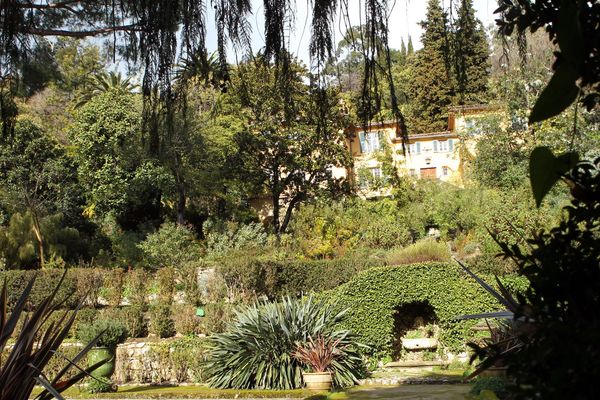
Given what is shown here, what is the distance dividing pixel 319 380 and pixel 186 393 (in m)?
2.11

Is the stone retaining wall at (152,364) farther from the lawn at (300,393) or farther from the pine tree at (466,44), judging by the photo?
the pine tree at (466,44)

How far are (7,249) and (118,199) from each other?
20.7ft

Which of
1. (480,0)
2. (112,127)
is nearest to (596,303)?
(480,0)

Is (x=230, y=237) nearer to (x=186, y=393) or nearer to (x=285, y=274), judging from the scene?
(x=285, y=274)

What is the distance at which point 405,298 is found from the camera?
13.8m

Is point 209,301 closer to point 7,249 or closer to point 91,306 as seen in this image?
point 91,306

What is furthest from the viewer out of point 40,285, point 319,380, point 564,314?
point 40,285

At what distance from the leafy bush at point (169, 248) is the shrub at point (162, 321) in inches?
300

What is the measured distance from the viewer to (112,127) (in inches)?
1077

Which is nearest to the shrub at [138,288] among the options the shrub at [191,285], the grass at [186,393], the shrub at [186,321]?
the shrub at [191,285]

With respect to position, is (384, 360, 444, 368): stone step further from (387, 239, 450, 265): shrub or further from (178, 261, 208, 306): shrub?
(178, 261, 208, 306): shrub

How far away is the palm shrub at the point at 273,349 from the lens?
11.4m

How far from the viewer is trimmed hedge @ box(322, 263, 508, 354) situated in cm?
1345

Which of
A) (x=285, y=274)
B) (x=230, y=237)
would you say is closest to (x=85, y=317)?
(x=285, y=274)
